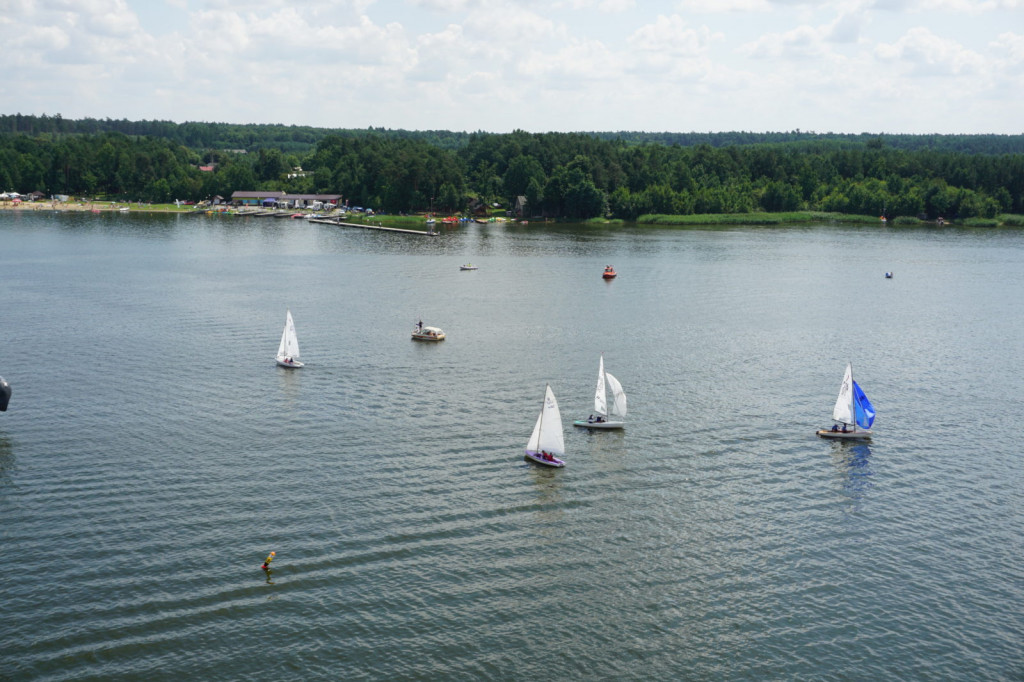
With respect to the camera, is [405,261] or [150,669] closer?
[150,669]

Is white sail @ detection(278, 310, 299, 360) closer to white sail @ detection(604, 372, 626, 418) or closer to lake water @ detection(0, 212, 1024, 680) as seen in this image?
lake water @ detection(0, 212, 1024, 680)

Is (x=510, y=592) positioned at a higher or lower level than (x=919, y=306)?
lower

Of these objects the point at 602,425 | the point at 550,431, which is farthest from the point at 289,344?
the point at 550,431

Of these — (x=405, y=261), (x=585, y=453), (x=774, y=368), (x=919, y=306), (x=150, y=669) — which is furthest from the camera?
(x=405, y=261)

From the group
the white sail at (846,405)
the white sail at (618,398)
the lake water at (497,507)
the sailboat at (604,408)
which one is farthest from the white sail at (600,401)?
the white sail at (846,405)

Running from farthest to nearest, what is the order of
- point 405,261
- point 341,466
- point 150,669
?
point 405,261, point 341,466, point 150,669

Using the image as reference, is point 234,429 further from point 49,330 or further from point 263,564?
point 49,330

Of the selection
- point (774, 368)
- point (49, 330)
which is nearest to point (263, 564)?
point (774, 368)
